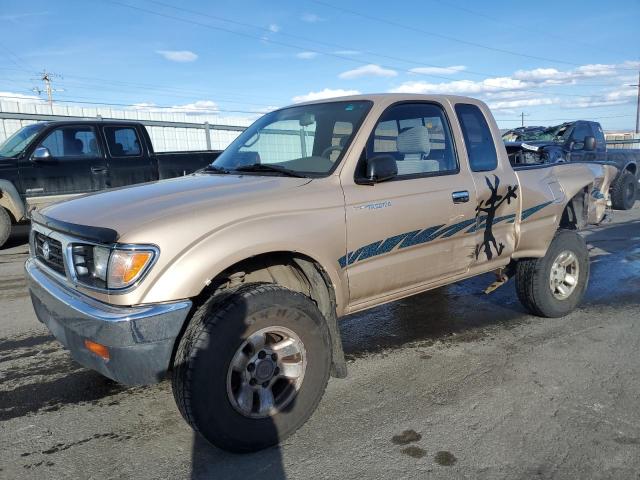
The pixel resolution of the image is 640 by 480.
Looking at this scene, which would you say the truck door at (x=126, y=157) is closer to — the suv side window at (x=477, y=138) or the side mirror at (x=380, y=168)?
the suv side window at (x=477, y=138)

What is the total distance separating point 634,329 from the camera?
4.43 m

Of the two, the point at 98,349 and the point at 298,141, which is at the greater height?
the point at 298,141

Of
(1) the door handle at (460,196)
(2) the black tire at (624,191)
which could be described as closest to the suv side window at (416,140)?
(1) the door handle at (460,196)

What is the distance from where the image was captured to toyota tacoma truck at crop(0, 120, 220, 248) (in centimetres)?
797

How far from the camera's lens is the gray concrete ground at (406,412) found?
8.48 ft

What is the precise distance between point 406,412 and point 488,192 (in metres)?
1.84

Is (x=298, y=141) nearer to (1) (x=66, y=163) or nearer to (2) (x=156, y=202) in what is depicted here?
(2) (x=156, y=202)

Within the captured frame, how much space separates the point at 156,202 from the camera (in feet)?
9.26

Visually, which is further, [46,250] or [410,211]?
[410,211]

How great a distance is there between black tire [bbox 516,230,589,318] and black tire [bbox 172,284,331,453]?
2.50 metres

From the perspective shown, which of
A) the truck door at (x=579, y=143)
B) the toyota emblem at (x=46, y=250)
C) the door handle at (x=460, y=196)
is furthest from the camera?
the truck door at (x=579, y=143)

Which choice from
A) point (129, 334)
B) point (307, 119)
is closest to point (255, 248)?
point (129, 334)

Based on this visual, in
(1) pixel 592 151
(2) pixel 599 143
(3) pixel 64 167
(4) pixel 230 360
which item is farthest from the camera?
(2) pixel 599 143

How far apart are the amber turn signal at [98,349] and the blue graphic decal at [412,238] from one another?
4.49 ft
